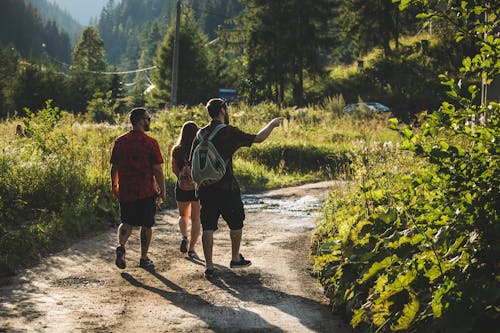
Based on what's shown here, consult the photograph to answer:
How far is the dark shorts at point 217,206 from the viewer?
22.6 feet

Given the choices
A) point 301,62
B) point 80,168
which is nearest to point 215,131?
point 80,168

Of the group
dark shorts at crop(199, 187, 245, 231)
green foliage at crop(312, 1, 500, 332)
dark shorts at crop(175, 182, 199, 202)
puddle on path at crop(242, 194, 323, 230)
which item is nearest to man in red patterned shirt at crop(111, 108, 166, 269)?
dark shorts at crop(175, 182, 199, 202)

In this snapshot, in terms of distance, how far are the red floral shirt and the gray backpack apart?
2.58 feet

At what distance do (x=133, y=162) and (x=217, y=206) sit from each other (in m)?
1.12

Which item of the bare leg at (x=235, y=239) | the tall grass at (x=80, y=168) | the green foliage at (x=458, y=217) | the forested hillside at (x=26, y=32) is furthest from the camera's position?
the forested hillside at (x=26, y=32)

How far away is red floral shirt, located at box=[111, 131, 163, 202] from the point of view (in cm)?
727

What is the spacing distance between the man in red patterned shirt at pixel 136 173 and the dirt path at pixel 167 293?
562mm

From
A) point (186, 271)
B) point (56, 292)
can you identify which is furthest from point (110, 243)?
point (56, 292)

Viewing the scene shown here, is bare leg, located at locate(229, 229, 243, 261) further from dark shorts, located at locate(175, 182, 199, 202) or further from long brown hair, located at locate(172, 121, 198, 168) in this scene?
long brown hair, located at locate(172, 121, 198, 168)

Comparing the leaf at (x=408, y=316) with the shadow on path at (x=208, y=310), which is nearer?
the leaf at (x=408, y=316)

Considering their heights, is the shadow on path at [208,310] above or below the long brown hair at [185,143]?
below

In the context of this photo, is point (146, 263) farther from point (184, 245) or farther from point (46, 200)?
point (46, 200)

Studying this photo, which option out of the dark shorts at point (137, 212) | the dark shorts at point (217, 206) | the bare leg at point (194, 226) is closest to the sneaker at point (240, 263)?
the dark shorts at point (217, 206)

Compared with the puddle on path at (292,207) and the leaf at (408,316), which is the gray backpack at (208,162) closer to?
the leaf at (408,316)
